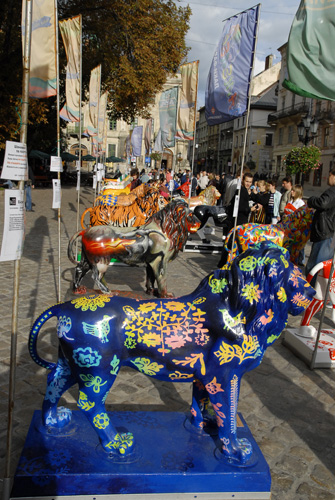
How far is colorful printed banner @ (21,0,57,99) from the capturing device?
5543 millimetres

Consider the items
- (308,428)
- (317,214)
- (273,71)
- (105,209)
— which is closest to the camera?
(308,428)

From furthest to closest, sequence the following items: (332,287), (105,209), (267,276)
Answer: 1. (105,209)
2. (332,287)
3. (267,276)

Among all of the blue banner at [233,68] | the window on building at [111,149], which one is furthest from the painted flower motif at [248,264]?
the window on building at [111,149]

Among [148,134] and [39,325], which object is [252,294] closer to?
[39,325]

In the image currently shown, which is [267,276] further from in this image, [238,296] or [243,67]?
[243,67]

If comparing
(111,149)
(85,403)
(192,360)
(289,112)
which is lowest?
(85,403)

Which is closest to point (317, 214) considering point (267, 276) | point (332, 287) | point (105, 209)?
point (332, 287)

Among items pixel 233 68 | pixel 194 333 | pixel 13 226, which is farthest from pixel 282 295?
pixel 233 68

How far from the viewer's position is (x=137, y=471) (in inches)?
101

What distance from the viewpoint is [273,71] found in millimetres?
62094

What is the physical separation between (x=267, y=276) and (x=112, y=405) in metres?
2.18

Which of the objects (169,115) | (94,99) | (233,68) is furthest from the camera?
(94,99)

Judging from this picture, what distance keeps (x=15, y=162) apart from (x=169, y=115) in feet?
35.4

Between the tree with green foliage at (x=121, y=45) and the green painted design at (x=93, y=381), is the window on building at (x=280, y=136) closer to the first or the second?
the tree with green foliage at (x=121, y=45)
